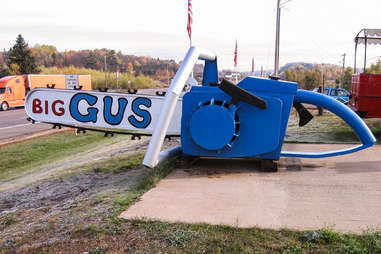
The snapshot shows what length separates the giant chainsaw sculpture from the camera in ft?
19.5

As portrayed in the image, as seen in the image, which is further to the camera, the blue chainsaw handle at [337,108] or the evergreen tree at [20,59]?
the evergreen tree at [20,59]

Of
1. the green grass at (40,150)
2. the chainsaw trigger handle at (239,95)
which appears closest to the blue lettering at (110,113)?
the chainsaw trigger handle at (239,95)

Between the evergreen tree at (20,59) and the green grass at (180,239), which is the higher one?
the evergreen tree at (20,59)

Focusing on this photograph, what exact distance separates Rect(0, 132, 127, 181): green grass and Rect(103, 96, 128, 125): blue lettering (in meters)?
3.90

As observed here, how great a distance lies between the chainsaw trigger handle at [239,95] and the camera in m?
5.94

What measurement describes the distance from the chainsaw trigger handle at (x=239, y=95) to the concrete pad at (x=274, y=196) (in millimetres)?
1230

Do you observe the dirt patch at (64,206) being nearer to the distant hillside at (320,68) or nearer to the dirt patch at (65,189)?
the dirt patch at (65,189)

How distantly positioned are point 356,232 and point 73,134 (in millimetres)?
13485

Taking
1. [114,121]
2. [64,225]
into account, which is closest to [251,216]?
[64,225]

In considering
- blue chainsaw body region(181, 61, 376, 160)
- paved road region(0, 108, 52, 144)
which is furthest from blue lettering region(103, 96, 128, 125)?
paved road region(0, 108, 52, 144)

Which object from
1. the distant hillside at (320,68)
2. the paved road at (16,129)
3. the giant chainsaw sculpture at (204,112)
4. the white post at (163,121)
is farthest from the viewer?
the distant hillside at (320,68)

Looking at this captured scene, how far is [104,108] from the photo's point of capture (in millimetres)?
6680

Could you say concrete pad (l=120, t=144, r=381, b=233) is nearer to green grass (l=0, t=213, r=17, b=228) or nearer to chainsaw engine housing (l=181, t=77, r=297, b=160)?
chainsaw engine housing (l=181, t=77, r=297, b=160)

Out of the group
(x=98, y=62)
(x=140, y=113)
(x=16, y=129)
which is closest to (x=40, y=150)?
(x=140, y=113)
